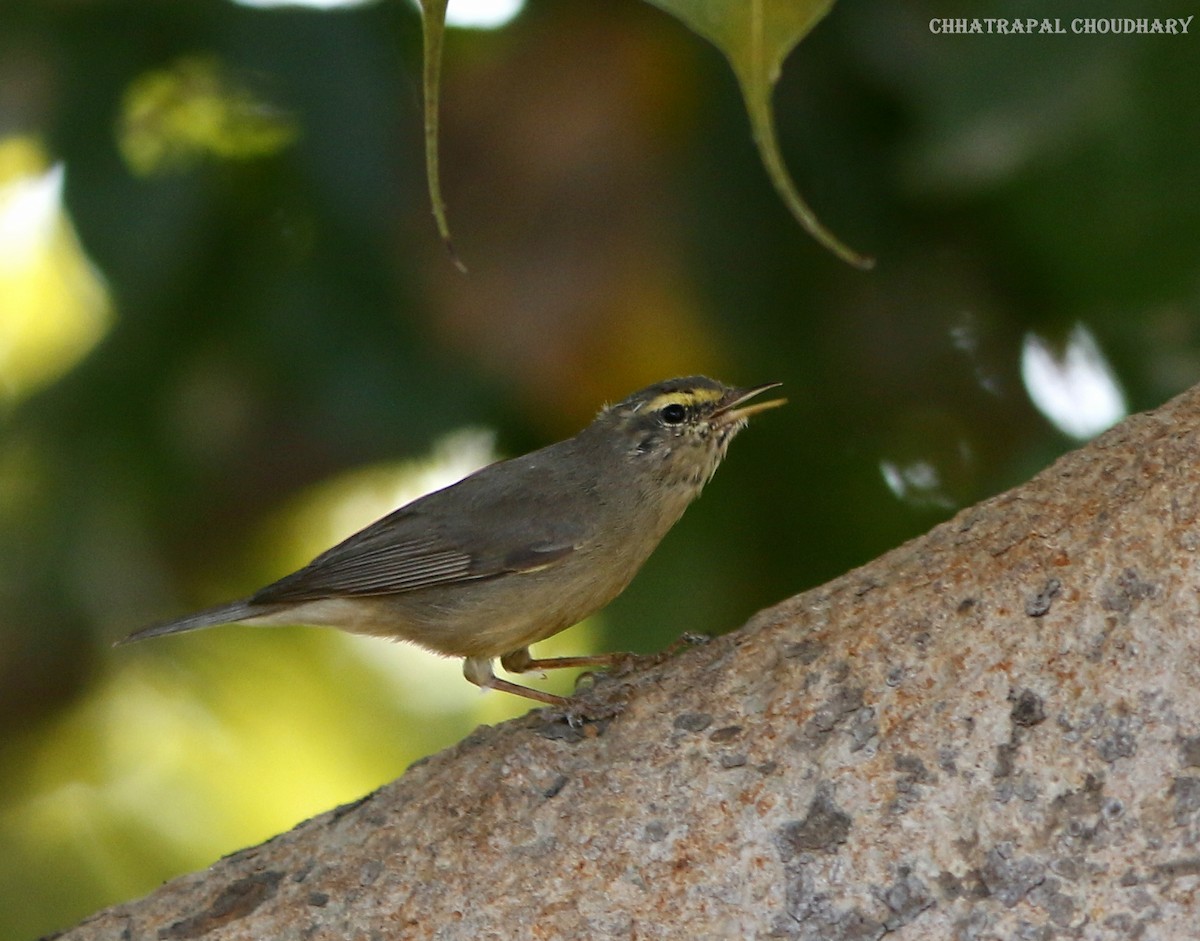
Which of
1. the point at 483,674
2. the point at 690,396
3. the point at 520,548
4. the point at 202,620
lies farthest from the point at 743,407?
the point at 202,620

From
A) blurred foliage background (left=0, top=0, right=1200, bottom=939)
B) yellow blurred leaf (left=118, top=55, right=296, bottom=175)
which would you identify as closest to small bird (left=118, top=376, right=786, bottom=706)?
blurred foliage background (left=0, top=0, right=1200, bottom=939)

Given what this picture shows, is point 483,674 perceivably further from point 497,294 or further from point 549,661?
point 497,294

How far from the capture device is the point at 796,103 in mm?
4449

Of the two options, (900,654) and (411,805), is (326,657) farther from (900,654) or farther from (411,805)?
(900,654)

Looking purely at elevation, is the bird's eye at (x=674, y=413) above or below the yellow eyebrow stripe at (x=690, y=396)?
below

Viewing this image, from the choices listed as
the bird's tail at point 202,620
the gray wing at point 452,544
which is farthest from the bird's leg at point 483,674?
the bird's tail at point 202,620

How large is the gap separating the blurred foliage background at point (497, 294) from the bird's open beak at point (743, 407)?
0.21 meters

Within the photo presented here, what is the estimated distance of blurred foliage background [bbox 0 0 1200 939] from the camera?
421 centimetres

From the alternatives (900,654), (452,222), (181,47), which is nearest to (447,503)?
(452,222)

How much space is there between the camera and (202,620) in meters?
4.17

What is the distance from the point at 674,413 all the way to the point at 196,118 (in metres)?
1.80

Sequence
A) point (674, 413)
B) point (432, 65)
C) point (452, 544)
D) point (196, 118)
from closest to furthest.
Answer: point (432, 65) < point (452, 544) < point (674, 413) < point (196, 118)

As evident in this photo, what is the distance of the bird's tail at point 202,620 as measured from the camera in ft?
13.6

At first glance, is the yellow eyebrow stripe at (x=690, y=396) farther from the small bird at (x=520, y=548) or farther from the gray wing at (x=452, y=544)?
the gray wing at (x=452, y=544)
